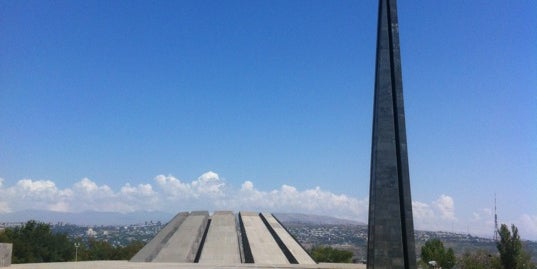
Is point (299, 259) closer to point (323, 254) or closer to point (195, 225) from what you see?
point (195, 225)

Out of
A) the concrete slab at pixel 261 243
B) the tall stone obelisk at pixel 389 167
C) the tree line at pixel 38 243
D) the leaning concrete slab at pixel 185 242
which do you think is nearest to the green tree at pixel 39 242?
the tree line at pixel 38 243

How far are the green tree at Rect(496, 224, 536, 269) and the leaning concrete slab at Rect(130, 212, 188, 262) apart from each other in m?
29.6

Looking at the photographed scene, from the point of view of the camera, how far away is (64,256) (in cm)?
6216

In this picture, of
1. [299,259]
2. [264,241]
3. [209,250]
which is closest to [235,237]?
[264,241]

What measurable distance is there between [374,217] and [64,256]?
52632 millimetres

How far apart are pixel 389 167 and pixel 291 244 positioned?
2441cm

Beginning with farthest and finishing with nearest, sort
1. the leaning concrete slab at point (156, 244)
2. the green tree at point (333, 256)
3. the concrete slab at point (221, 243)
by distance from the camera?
the green tree at point (333, 256), the leaning concrete slab at point (156, 244), the concrete slab at point (221, 243)

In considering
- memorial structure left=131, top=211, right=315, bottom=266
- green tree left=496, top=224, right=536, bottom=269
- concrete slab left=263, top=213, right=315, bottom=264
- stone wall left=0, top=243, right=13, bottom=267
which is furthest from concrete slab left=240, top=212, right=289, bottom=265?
green tree left=496, top=224, right=536, bottom=269

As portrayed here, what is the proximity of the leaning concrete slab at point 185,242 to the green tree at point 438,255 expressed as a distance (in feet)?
78.4

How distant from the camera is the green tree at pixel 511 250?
1629 inches

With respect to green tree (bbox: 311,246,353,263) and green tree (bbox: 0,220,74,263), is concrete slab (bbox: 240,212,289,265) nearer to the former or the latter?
green tree (bbox: 311,246,353,263)

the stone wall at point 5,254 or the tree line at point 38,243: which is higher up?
the stone wall at point 5,254

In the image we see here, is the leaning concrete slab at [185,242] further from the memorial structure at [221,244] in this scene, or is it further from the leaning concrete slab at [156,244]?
the leaning concrete slab at [156,244]

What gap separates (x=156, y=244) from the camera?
43.6 m
